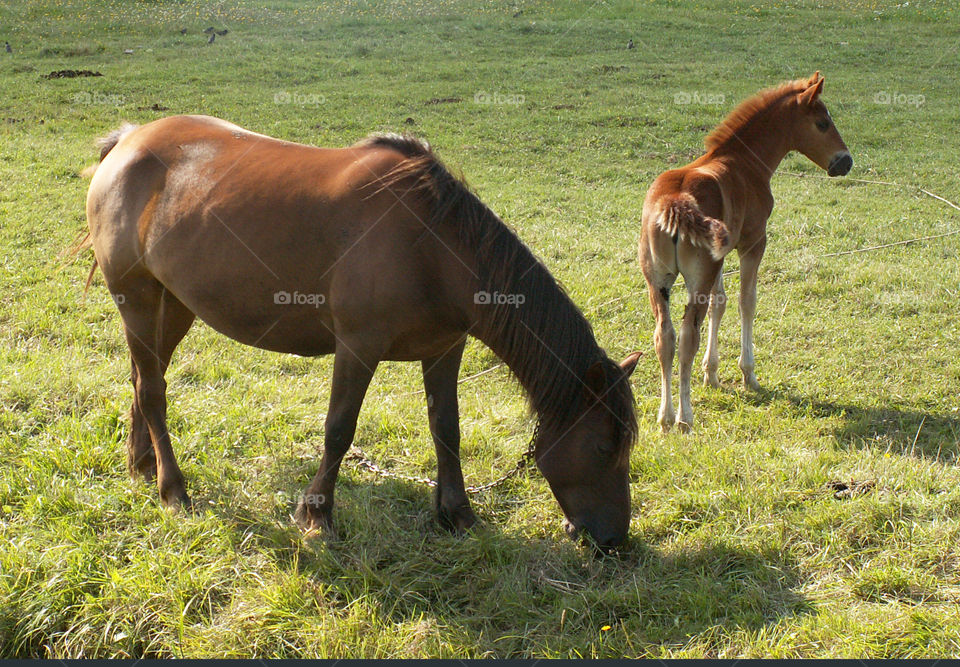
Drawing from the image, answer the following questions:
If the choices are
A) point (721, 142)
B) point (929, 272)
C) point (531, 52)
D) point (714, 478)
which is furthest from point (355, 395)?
point (531, 52)

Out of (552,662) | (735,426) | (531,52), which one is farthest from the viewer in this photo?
(531,52)

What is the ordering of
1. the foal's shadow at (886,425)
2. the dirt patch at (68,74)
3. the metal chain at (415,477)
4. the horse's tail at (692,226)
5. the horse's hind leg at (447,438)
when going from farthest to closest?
the dirt patch at (68,74), the foal's shadow at (886,425), the horse's tail at (692,226), the metal chain at (415,477), the horse's hind leg at (447,438)

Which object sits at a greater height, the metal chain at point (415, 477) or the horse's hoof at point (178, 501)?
the metal chain at point (415, 477)

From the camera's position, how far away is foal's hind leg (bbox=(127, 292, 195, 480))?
14.4ft

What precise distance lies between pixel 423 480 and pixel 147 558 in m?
1.45

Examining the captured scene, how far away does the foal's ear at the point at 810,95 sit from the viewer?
6305mm

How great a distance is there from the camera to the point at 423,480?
4.37m

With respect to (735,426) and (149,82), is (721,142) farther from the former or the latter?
(149,82)
